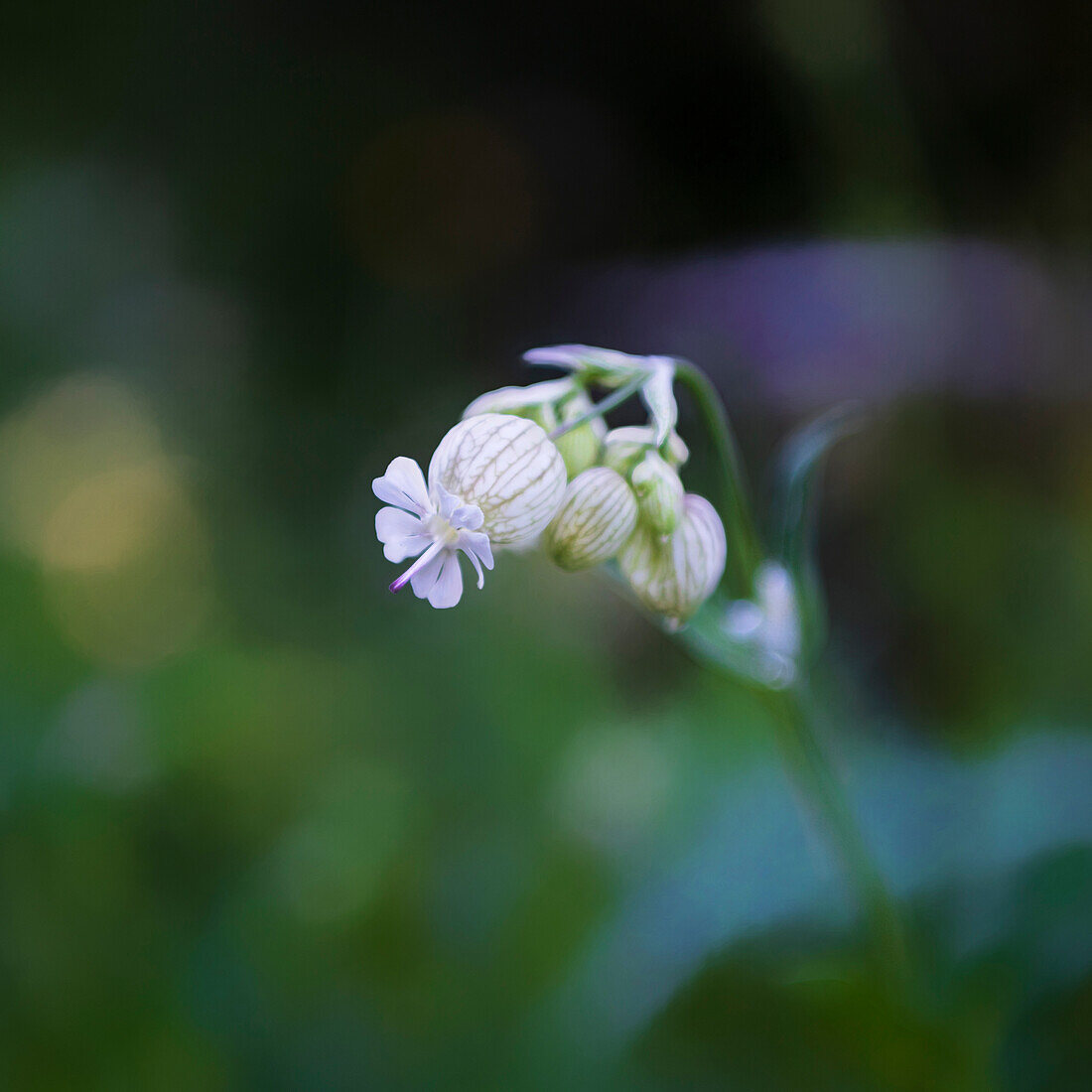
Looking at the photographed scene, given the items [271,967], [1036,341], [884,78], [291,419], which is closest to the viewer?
[271,967]

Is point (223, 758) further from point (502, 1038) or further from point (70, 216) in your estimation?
point (70, 216)

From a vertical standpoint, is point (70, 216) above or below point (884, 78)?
above

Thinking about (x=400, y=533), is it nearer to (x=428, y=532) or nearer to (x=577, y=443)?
(x=428, y=532)

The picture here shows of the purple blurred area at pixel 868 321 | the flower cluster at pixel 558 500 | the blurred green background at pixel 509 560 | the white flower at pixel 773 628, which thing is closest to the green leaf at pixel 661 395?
the flower cluster at pixel 558 500

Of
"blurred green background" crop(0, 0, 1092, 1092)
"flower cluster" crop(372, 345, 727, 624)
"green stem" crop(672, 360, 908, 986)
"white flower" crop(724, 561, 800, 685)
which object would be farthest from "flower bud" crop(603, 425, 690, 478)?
"blurred green background" crop(0, 0, 1092, 1092)

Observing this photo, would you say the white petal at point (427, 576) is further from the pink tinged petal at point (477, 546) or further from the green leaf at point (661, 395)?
the green leaf at point (661, 395)

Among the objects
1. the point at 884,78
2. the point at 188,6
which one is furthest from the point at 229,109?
the point at 884,78

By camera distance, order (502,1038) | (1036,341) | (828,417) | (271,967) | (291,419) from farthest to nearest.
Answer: (291,419)
(1036,341)
(271,967)
(502,1038)
(828,417)
